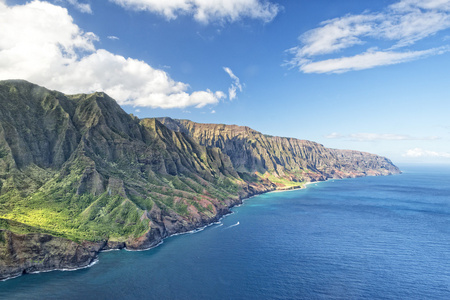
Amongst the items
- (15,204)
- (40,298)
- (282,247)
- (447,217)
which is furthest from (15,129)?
(447,217)

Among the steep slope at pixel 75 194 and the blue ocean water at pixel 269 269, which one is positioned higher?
the steep slope at pixel 75 194

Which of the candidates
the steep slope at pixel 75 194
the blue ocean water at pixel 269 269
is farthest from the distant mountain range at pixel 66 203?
the blue ocean water at pixel 269 269

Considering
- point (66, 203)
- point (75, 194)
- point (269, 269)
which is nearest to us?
point (269, 269)

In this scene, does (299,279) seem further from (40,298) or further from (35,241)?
(35,241)

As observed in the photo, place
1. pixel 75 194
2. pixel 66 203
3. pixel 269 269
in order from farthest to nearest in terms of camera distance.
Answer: pixel 75 194, pixel 66 203, pixel 269 269

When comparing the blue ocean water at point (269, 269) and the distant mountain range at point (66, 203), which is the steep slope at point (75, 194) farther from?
the blue ocean water at point (269, 269)

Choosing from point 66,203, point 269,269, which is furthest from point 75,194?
point 269,269

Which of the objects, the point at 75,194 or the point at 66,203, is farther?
the point at 75,194

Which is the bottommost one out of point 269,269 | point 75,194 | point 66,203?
point 269,269

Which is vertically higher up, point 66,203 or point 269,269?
point 66,203

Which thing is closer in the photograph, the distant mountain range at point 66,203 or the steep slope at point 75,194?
the distant mountain range at point 66,203

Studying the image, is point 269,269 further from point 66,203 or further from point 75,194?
point 75,194
